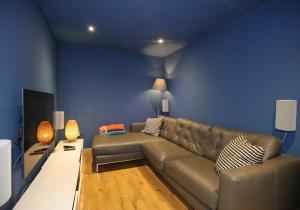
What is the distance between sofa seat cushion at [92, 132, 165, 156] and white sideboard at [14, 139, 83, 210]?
0.73 m

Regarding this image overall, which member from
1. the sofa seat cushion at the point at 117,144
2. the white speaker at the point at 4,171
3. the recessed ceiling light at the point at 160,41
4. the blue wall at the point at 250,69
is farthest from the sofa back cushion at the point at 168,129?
the white speaker at the point at 4,171

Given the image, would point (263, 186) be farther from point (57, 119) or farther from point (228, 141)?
point (57, 119)

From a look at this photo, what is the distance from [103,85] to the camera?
4008 millimetres

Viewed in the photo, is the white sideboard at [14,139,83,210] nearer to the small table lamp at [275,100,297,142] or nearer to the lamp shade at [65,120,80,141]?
the lamp shade at [65,120,80,141]

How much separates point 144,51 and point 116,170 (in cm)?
288

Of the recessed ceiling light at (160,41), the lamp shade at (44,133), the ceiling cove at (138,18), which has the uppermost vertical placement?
the recessed ceiling light at (160,41)

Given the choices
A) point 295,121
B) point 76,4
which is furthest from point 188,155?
point 76,4

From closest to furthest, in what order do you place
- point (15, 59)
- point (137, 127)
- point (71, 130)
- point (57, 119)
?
point (15, 59)
point (57, 119)
point (71, 130)
point (137, 127)

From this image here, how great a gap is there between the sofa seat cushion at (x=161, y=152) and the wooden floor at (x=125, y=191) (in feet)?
0.98

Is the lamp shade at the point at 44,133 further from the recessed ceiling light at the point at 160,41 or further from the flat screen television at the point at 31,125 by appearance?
the recessed ceiling light at the point at 160,41

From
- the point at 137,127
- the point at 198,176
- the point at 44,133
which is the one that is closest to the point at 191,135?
the point at 198,176

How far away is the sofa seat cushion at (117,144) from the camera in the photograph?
282cm

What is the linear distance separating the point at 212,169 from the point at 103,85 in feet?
10.2

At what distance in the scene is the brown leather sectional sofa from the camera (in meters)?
1.35
